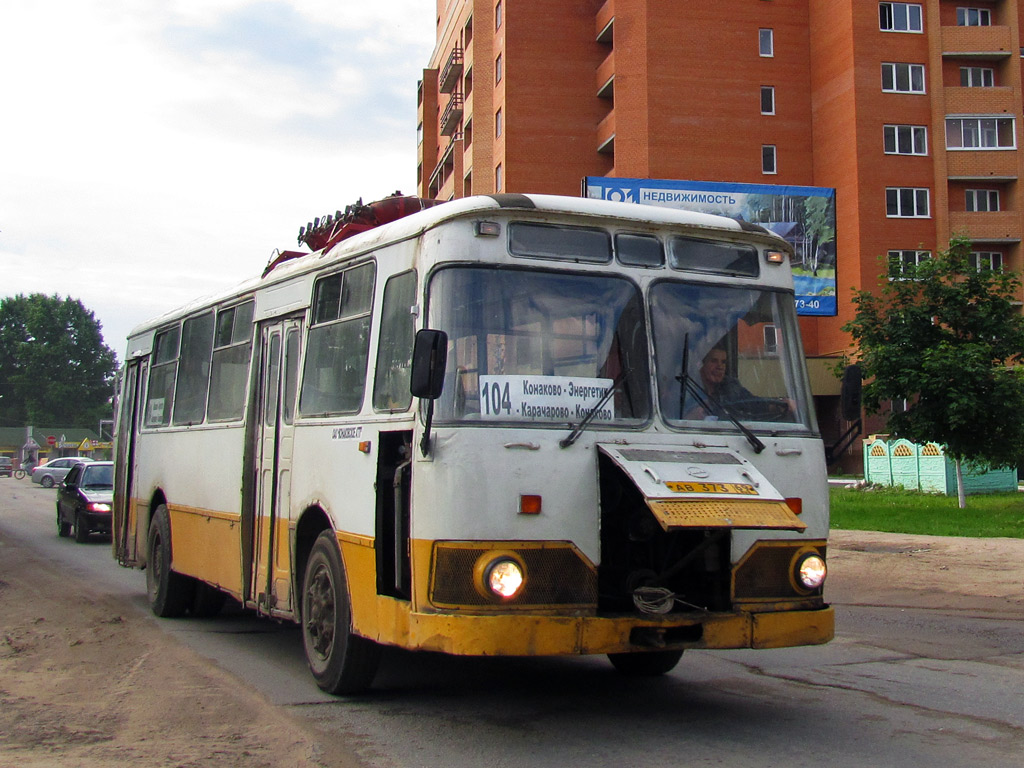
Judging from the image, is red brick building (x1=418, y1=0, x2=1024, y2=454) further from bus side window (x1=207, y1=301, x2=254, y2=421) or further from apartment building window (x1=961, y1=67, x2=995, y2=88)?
bus side window (x1=207, y1=301, x2=254, y2=421)

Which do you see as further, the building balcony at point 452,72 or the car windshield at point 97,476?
the building balcony at point 452,72

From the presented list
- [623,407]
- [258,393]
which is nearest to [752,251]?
[623,407]

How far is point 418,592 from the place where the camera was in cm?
613

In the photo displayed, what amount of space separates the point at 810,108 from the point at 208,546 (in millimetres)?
46167

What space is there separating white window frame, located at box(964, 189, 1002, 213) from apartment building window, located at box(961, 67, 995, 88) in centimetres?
478

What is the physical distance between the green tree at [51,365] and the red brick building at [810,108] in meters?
88.3

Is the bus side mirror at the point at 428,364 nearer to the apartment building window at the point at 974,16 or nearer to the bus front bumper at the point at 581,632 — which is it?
the bus front bumper at the point at 581,632

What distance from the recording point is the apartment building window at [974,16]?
167 feet

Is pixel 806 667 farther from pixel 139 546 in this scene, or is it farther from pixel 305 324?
pixel 139 546

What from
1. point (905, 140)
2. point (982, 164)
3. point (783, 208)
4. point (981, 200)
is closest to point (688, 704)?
point (783, 208)

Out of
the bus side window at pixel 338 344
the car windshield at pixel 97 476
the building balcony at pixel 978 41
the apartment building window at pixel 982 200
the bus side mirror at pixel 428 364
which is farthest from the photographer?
the apartment building window at pixel 982 200

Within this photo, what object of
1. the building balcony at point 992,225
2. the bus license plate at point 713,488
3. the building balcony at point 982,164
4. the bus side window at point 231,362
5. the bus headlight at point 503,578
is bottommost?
the bus headlight at point 503,578

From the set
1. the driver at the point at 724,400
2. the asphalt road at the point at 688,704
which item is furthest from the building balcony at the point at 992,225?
the driver at the point at 724,400

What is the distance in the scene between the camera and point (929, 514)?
79.0 ft
